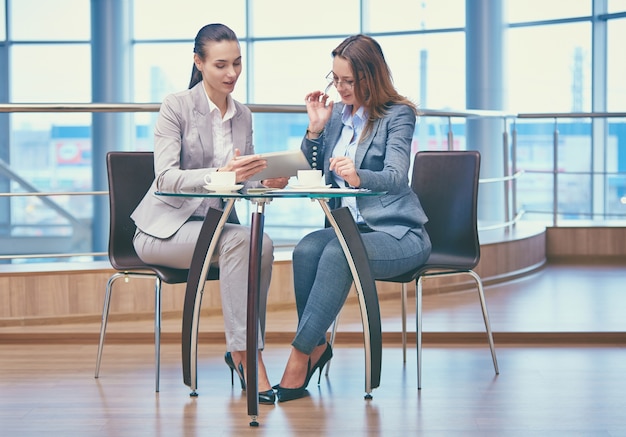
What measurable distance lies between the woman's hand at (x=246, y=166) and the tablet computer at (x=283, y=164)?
1.6 inches

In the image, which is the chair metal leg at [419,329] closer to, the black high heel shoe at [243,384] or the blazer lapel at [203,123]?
the black high heel shoe at [243,384]

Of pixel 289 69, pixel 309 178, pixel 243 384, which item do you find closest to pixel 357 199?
pixel 309 178

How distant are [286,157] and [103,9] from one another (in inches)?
251

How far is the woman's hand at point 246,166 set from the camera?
2.37 meters

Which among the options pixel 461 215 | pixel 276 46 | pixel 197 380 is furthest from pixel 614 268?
pixel 276 46

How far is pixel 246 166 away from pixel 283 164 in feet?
0.45

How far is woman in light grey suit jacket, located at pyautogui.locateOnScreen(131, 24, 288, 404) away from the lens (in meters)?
2.56

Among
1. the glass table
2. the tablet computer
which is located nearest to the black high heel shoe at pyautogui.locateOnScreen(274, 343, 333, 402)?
the glass table

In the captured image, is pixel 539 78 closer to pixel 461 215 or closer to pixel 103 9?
pixel 103 9

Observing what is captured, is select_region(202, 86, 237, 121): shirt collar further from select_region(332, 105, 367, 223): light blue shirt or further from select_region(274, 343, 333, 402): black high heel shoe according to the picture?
select_region(274, 343, 333, 402): black high heel shoe

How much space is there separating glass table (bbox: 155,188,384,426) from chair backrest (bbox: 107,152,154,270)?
0.33 meters

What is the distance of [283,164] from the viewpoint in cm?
248

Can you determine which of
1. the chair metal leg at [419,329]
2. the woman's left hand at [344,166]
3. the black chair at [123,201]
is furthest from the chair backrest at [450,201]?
the black chair at [123,201]

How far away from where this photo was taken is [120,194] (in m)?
2.86
